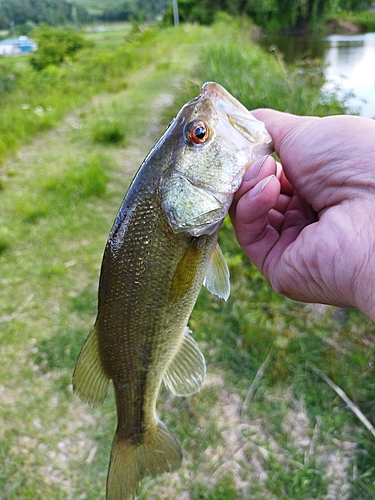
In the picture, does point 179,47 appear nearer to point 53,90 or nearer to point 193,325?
point 53,90

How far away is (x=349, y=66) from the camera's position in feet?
46.9

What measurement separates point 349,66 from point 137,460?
1600cm

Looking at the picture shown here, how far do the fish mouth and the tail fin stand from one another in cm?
134

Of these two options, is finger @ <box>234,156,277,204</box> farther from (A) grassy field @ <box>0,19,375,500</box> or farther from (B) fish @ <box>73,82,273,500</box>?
(A) grassy field @ <box>0,19,375,500</box>

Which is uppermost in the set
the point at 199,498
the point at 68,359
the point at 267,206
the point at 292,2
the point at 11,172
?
the point at 292,2

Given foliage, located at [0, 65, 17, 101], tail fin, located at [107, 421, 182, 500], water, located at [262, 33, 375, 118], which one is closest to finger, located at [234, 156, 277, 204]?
tail fin, located at [107, 421, 182, 500]

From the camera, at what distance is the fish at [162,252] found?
4.72 ft

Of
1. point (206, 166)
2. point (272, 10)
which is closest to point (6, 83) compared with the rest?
point (206, 166)

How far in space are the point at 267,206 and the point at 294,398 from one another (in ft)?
5.50

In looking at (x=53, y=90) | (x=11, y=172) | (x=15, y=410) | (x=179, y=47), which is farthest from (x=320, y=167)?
(x=179, y=47)

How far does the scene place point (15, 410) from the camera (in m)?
2.77

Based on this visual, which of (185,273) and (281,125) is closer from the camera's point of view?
(185,273)

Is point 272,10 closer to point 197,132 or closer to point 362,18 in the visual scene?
point 362,18

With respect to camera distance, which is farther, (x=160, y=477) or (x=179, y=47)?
(x=179, y=47)
